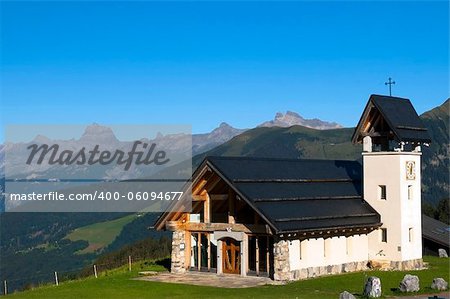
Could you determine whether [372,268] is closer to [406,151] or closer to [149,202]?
[406,151]

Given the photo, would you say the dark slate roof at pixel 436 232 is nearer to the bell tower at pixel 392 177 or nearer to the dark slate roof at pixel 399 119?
the bell tower at pixel 392 177

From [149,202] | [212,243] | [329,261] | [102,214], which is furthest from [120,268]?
[102,214]

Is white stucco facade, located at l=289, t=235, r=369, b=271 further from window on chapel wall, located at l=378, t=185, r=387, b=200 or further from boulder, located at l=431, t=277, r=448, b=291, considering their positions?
boulder, located at l=431, t=277, r=448, b=291

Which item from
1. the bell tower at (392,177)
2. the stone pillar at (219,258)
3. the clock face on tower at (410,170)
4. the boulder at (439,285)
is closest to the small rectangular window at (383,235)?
the bell tower at (392,177)

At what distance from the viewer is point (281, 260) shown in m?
38.1

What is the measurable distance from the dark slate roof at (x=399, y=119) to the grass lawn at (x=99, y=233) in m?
92.0

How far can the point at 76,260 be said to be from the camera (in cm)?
12925

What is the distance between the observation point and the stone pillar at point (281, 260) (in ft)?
125

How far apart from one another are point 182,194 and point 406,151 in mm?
13476

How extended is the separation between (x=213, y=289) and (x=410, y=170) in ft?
51.1

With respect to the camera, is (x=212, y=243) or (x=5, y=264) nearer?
(x=212, y=243)

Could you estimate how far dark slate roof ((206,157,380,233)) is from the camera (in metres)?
38.6

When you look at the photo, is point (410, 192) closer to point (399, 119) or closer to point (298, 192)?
point (399, 119)

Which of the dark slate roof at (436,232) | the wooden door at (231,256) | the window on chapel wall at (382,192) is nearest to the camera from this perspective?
the wooden door at (231,256)
